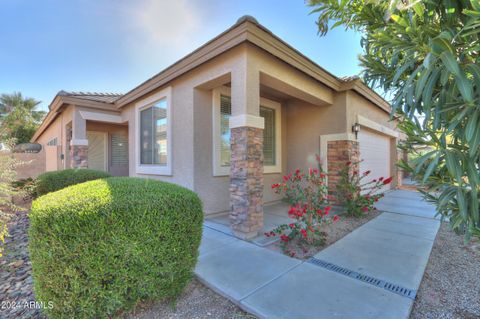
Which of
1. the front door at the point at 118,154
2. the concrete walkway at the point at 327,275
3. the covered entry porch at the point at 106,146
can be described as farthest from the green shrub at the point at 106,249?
the front door at the point at 118,154

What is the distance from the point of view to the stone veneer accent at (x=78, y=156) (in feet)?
26.4

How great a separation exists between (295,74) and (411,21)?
11.8ft

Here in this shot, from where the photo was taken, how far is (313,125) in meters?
7.24

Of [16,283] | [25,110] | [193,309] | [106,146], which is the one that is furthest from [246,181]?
[25,110]

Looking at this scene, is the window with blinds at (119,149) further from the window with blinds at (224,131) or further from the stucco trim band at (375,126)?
the stucco trim band at (375,126)

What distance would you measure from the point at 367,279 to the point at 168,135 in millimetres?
5467

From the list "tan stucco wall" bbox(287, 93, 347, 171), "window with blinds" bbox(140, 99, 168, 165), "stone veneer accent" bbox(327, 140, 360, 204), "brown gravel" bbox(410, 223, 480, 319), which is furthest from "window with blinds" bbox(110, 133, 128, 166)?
"brown gravel" bbox(410, 223, 480, 319)

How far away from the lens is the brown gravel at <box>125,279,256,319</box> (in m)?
2.20

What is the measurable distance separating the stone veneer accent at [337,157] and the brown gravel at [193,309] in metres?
4.97

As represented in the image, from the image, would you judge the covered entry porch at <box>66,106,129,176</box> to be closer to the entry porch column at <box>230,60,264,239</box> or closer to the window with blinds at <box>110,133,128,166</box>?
the window with blinds at <box>110,133,128,166</box>

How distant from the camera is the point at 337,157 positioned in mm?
6633

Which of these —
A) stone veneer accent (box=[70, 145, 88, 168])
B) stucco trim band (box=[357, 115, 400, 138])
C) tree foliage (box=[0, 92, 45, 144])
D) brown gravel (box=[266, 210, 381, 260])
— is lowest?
brown gravel (box=[266, 210, 381, 260])

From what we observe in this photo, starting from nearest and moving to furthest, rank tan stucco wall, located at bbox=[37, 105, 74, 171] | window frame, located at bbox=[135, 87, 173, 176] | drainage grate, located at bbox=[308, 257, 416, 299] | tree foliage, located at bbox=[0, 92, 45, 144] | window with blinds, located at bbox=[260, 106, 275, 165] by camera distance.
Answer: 1. drainage grate, located at bbox=[308, 257, 416, 299]
2. window frame, located at bbox=[135, 87, 173, 176]
3. window with blinds, located at bbox=[260, 106, 275, 165]
4. tan stucco wall, located at bbox=[37, 105, 74, 171]
5. tree foliage, located at bbox=[0, 92, 45, 144]

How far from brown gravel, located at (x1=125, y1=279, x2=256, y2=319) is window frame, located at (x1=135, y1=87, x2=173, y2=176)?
4.04 meters
